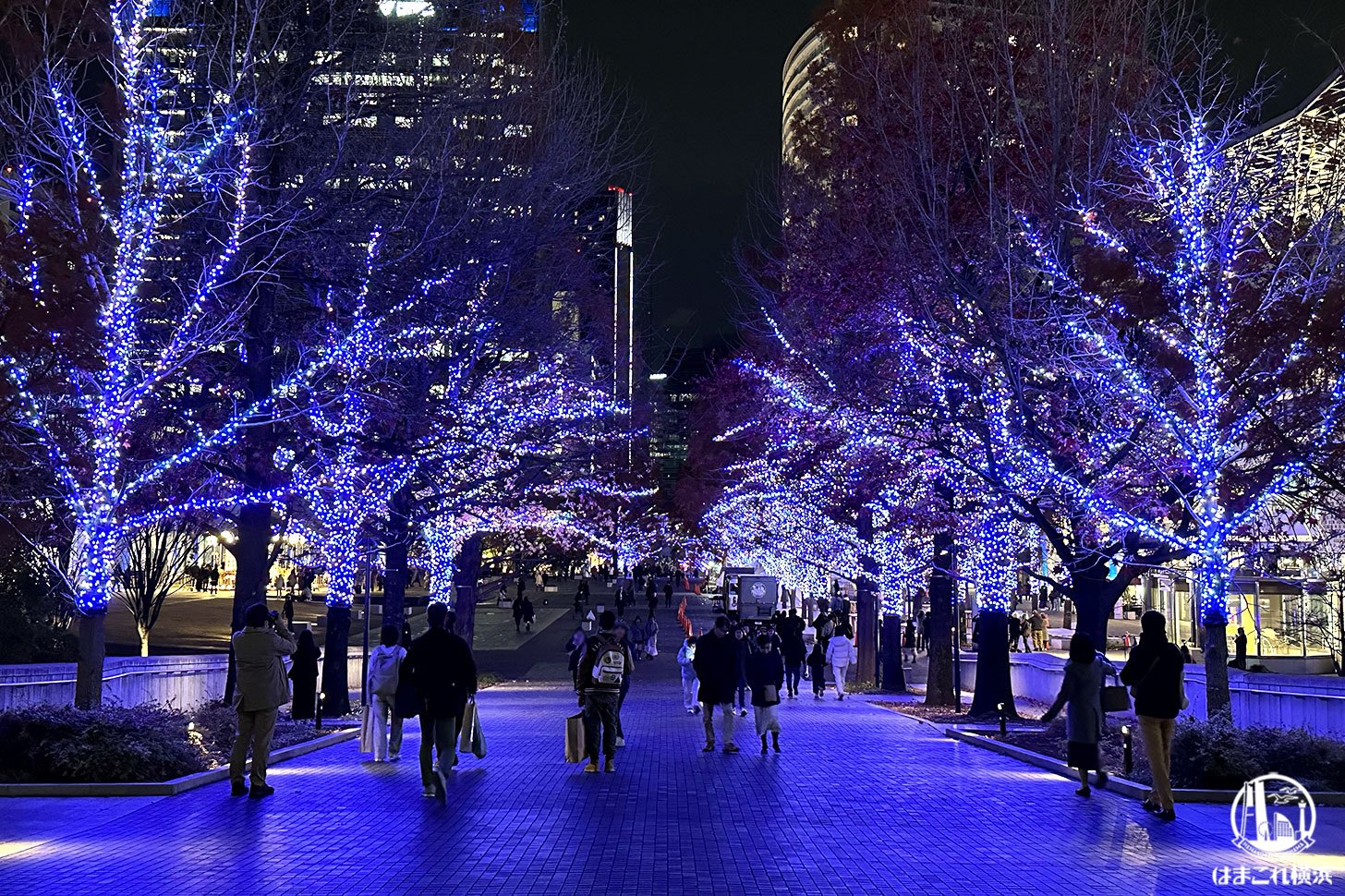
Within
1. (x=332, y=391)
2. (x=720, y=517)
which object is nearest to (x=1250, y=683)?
(x=332, y=391)

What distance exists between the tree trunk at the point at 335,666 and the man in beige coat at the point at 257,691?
39.0 ft

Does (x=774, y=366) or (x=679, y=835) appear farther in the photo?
(x=774, y=366)

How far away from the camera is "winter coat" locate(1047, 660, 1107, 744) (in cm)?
1541

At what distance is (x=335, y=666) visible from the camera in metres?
27.1

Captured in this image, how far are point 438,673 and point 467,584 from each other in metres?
30.1

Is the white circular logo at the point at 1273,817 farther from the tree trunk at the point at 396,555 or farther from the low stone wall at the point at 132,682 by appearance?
the tree trunk at the point at 396,555

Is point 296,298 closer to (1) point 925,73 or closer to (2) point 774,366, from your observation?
(1) point 925,73

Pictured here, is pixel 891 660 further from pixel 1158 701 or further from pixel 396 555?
pixel 1158 701

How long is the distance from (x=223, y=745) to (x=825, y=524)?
89.0 feet

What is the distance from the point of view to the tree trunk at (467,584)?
44.1 metres

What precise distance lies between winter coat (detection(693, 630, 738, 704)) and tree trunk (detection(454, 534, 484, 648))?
23.7 metres

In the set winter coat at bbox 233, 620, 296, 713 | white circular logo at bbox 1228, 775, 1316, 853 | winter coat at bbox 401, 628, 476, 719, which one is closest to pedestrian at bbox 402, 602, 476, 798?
winter coat at bbox 401, 628, 476, 719

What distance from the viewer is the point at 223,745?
17.9m

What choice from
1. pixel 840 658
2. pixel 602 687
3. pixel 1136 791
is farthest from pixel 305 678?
pixel 840 658
